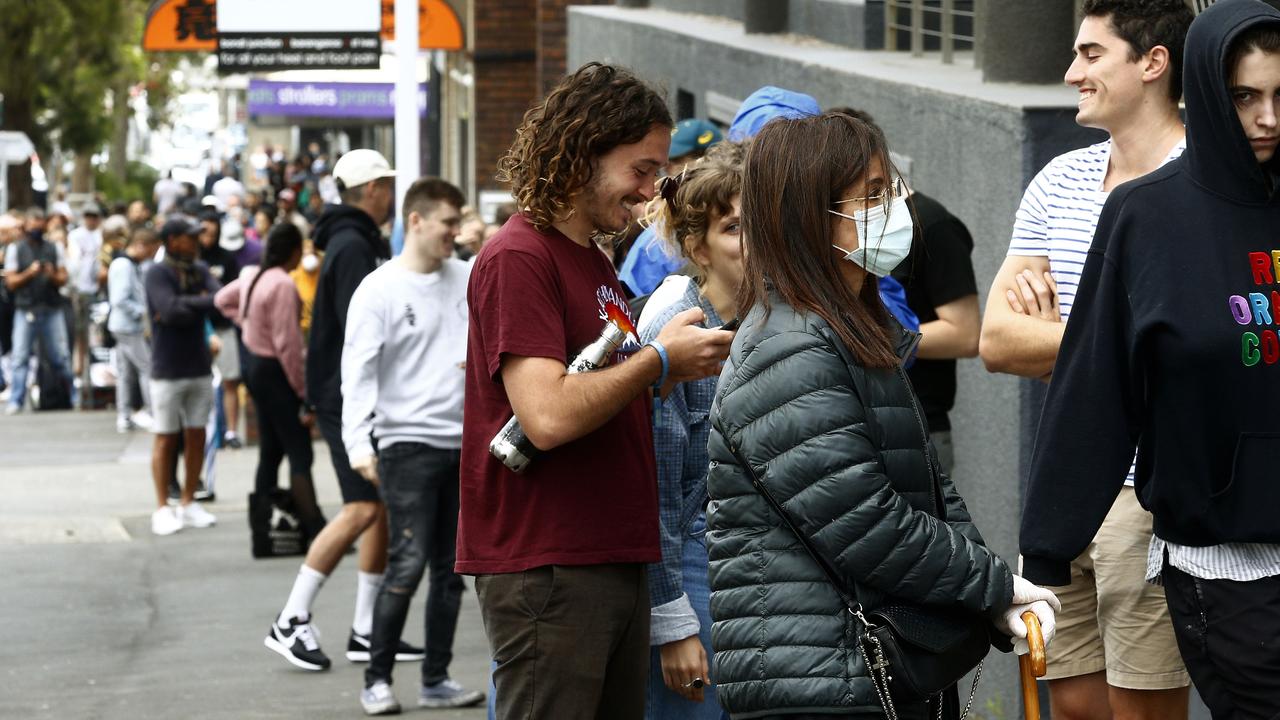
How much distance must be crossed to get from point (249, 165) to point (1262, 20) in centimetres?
4766

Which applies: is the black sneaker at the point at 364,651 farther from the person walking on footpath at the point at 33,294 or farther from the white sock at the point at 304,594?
the person walking on footpath at the point at 33,294

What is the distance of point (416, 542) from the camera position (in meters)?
7.15

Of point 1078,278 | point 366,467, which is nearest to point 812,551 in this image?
point 1078,278

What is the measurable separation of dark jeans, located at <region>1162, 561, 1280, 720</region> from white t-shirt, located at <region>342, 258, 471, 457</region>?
3.99m

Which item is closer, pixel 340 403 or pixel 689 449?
pixel 689 449

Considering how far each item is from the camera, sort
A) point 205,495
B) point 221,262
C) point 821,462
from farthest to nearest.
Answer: point 221,262 < point 205,495 < point 821,462

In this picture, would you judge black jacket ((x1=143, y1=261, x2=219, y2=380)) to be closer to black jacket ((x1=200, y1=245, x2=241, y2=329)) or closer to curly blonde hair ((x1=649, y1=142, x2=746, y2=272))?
black jacket ((x1=200, y1=245, x2=241, y2=329))

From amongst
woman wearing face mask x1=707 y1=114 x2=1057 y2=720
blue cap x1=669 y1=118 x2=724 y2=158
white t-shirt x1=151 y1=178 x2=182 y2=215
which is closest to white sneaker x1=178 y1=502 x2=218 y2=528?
blue cap x1=669 y1=118 x2=724 y2=158

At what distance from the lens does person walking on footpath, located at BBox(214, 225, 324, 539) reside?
415 inches

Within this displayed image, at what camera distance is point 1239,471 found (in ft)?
11.3

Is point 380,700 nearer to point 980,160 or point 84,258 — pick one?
point 980,160

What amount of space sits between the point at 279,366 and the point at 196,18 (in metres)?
4.40

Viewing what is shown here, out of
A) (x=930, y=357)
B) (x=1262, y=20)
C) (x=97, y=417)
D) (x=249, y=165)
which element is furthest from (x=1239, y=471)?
(x=249, y=165)

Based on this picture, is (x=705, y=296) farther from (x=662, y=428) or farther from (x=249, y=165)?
(x=249, y=165)
